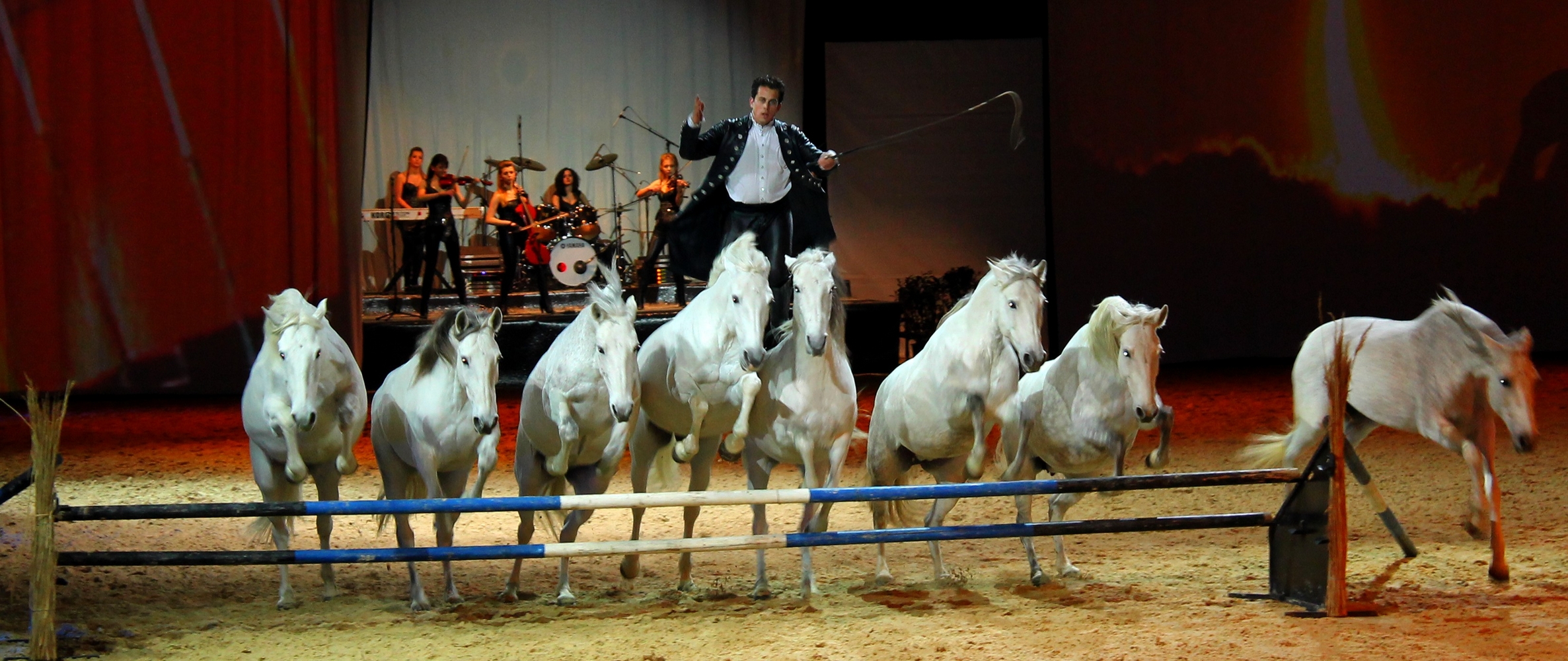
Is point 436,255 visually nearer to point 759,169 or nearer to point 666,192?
point 666,192

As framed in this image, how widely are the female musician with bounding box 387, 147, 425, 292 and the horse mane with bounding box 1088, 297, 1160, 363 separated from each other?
7932 mm

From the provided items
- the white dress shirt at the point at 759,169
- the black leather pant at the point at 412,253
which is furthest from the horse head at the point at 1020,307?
the black leather pant at the point at 412,253

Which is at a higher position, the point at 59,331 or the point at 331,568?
the point at 59,331

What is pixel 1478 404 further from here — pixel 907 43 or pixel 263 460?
pixel 907 43

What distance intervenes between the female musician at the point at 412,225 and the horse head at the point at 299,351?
6.81 meters

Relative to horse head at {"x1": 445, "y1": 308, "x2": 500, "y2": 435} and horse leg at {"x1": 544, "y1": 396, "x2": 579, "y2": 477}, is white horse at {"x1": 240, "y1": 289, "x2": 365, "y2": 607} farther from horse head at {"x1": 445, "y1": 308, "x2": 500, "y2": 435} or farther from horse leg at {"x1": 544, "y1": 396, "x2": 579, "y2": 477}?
horse leg at {"x1": 544, "y1": 396, "x2": 579, "y2": 477}

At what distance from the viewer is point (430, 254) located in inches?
434

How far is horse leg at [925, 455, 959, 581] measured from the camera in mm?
5117

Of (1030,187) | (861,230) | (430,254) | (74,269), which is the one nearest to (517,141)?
(430,254)

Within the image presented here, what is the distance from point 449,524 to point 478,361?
0.77 m

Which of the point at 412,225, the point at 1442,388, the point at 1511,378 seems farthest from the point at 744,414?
the point at 412,225

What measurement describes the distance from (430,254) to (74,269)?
280 cm

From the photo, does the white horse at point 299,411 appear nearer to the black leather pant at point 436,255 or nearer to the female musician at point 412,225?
the black leather pant at point 436,255

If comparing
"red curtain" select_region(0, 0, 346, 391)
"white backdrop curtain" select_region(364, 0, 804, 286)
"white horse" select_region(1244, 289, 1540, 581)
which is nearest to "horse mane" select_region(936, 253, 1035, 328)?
"white horse" select_region(1244, 289, 1540, 581)
